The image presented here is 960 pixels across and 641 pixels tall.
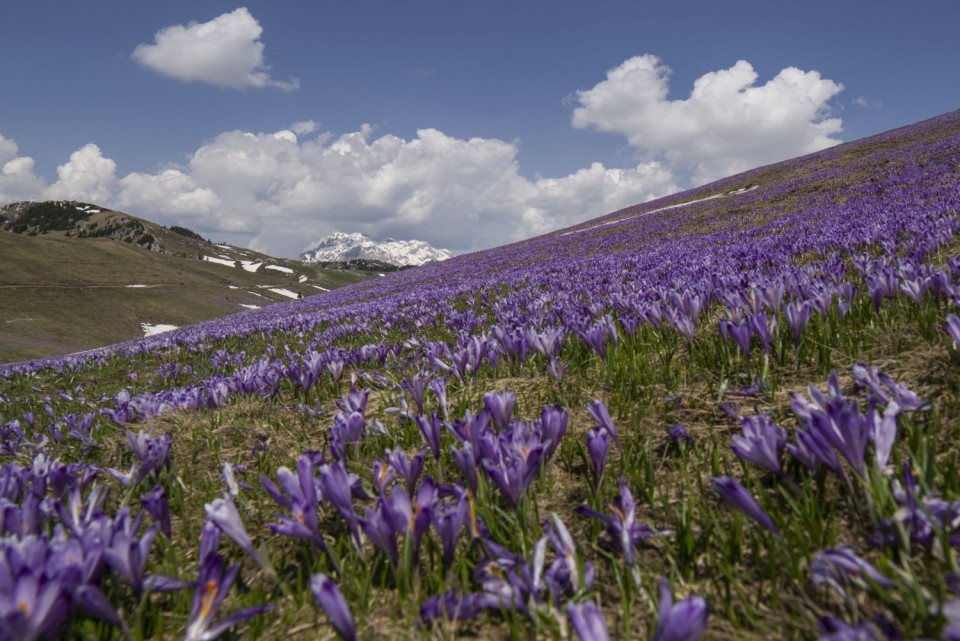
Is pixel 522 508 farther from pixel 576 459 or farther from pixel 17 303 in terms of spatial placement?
pixel 17 303

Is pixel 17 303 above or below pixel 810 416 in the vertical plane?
above

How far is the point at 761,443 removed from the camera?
1.92 metres

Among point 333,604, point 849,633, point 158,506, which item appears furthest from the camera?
point 158,506

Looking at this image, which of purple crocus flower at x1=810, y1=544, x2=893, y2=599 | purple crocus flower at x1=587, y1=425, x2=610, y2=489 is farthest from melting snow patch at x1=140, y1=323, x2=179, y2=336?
purple crocus flower at x1=810, y1=544, x2=893, y2=599

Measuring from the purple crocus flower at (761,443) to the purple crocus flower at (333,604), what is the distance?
1488mm

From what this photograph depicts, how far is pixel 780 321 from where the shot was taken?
12.0 ft

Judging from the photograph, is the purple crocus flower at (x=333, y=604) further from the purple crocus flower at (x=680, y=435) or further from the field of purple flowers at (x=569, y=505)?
the purple crocus flower at (x=680, y=435)

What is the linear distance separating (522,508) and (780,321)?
268cm

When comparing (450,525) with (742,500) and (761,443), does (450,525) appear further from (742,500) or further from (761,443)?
(761,443)

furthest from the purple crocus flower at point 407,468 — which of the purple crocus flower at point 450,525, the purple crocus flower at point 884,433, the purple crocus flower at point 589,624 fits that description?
the purple crocus flower at point 884,433

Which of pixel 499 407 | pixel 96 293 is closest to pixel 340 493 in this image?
pixel 499 407

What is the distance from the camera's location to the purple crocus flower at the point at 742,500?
1.64 m

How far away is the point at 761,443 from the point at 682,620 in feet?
3.01

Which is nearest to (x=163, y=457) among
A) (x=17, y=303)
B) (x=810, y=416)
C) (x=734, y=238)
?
(x=810, y=416)
